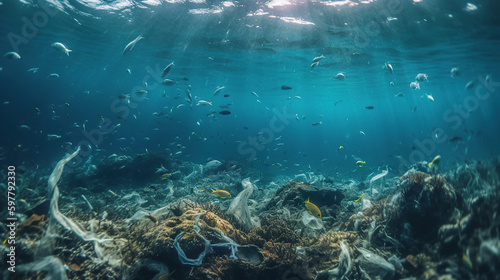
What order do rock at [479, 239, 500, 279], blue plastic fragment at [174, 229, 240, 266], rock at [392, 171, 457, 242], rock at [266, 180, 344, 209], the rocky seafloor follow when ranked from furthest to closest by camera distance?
rock at [266, 180, 344, 209] < rock at [392, 171, 457, 242] < blue plastic fragment at [174, 229, 240, 266] < the rocky seafloor < rock at [479, 239, 500, 279]

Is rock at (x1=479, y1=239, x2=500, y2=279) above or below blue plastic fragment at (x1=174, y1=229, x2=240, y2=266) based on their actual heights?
above

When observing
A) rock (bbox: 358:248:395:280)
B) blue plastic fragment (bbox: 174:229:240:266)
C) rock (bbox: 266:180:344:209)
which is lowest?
rock (bbox: 266:180:344:209)

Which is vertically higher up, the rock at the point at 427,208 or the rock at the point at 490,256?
the rock at the point at 490,256

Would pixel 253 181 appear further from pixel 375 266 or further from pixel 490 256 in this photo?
pixel 490 256

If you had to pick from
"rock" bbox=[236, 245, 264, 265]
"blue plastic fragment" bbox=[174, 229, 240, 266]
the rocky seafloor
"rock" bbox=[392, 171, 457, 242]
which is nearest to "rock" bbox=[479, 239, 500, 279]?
the rocky seafloor

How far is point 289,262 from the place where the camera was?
3.78m

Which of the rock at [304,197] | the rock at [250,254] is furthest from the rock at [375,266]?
the rock at [304,197]

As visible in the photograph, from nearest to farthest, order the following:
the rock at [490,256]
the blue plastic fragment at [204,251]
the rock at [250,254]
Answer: the rock at [490,256] → the blue plastic fragment at [204,251] → the rock at [250,254]

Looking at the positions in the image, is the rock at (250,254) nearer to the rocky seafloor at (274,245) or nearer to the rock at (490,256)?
the rocky seafloor at (274,245)

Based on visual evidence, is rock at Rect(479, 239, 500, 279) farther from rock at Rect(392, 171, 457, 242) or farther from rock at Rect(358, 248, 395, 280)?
rock at Rect(392, 171, 457, 242)

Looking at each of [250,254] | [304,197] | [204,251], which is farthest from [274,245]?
[304,197]

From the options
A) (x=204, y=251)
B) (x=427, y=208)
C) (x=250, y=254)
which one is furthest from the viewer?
(x=427, y=208)

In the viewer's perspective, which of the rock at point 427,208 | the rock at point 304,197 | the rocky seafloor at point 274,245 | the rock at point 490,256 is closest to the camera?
the rock at point 490,256

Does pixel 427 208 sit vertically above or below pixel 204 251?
below
